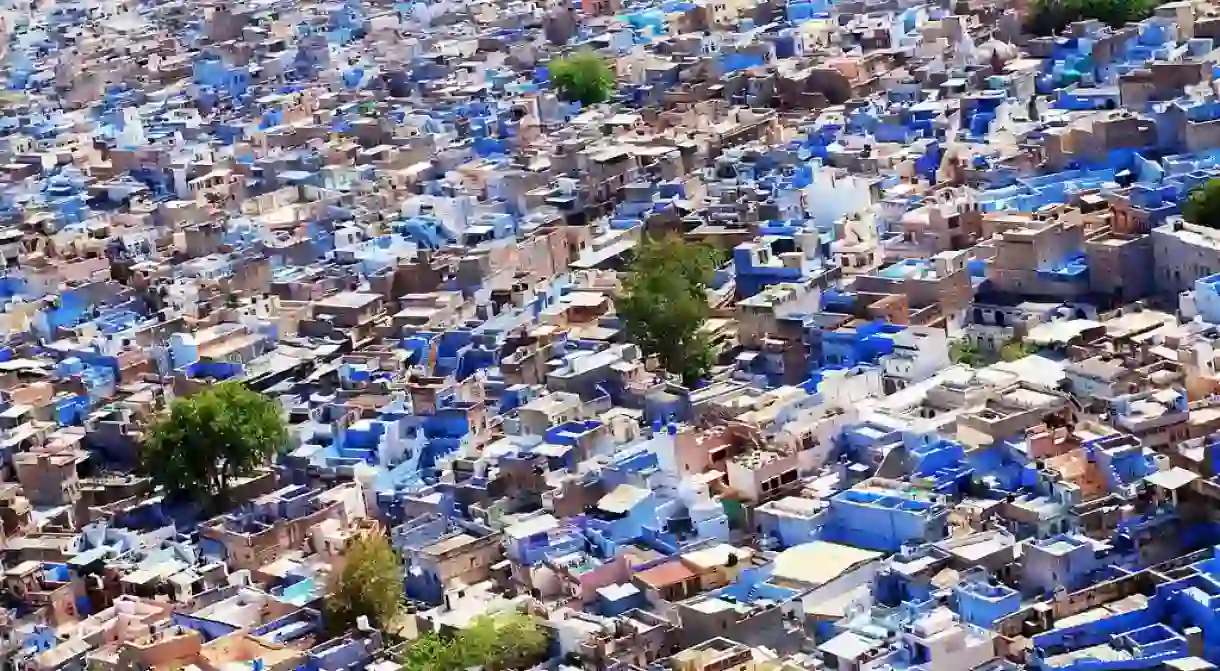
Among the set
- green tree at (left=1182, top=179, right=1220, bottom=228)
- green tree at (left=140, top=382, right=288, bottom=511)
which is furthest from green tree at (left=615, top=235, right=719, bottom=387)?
green tree at (left=1182, top=179, right=1220, bottom=228)

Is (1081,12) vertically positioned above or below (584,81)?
above

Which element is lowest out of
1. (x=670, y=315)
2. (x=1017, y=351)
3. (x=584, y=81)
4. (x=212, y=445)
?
(x=584, y=81)

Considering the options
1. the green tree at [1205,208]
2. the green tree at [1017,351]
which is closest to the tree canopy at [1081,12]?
the green tree at [1205,208]

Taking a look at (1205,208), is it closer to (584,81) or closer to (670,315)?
(670,315)

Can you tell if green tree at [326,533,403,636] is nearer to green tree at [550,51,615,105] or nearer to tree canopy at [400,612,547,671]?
tree canopy at [400,612,547,671]

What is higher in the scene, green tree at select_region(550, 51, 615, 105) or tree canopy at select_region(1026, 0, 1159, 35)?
tree canopy at select_region(1026, 0, 1159, 35)

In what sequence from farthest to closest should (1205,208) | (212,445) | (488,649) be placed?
(1205,208) → (212,445) → (488,649)

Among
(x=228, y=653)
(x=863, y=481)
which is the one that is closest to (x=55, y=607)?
(x=228, y=653)

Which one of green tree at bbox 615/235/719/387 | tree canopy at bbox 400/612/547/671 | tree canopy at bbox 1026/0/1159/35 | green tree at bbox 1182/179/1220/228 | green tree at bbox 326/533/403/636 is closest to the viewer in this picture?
tree canopy at bbox 400/612/547/671

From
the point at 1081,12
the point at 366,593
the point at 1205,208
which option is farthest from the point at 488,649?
the point at 1081,12
